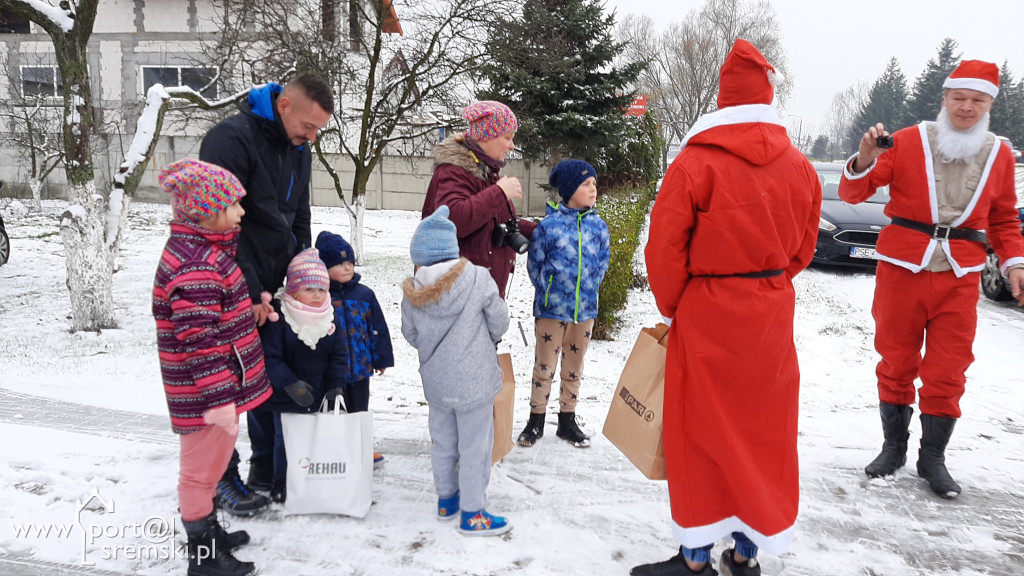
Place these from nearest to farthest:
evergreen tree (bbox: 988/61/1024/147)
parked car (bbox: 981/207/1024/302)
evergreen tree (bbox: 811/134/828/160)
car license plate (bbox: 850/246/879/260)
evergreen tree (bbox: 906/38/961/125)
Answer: parked car (bbox: 981/207/1024/302) → car license plate (bbox: 850/246/879/260) → evergreen tree (bbox: 988/61/1024/147) → evergreen tree (bbox: 906/38/961/125) → evergreen tree (bbox: 811/134/828/160)

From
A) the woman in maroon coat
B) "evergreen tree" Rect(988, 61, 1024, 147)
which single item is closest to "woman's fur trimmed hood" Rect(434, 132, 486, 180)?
the woman in maroon coat

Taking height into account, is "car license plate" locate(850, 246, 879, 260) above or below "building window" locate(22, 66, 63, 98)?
below

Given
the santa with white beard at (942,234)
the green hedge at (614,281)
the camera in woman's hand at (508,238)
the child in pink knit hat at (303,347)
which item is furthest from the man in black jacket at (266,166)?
the green hedge at (614,281)

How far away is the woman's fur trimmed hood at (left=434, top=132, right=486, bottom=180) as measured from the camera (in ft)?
11.4

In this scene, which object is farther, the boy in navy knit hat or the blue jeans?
the boy in navy knit hat

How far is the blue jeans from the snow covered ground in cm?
29

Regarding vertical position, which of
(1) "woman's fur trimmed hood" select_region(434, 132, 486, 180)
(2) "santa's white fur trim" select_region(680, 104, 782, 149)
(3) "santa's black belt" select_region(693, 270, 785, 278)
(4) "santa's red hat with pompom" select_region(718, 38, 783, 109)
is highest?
(4) "santa's red hat with pompom" select_region(718, 38, 783, 109)

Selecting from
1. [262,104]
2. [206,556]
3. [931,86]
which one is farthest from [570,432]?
[931,86]

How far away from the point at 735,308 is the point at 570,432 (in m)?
1.99

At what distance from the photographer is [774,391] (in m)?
2.57

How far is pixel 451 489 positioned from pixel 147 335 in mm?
5208

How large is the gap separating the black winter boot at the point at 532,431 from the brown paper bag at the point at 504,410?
2.32 ft

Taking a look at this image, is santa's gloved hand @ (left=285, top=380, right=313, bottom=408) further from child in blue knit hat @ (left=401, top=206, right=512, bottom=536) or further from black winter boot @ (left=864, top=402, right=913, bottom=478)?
black winter boot @ (left=864, top=402, right=913, bottom=478)

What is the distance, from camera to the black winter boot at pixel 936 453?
3.58m
